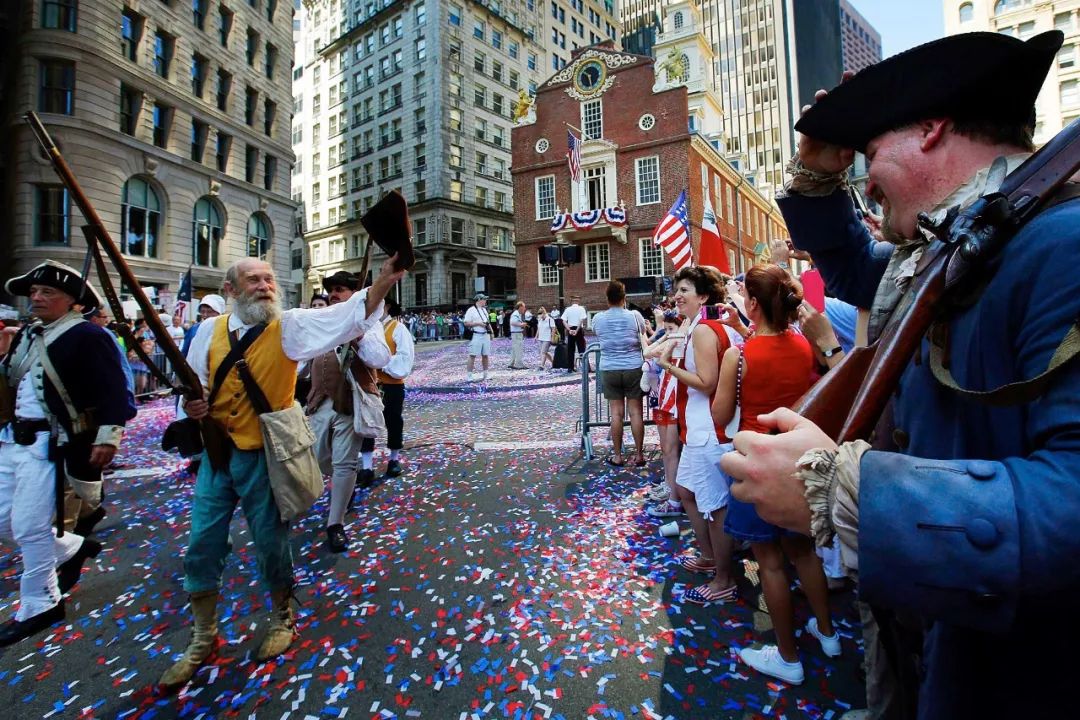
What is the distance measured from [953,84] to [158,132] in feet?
107

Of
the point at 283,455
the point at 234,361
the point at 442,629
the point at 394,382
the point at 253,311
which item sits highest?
the point at 253,311

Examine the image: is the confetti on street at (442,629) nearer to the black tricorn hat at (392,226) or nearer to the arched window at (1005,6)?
the black tricorn hat at (392,226)

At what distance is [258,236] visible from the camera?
99.7 ft

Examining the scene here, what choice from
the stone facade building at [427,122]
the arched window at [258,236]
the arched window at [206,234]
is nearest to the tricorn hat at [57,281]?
the arched window at [206,234]

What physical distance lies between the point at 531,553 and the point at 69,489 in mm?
4314

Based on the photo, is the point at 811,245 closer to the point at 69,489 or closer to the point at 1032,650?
the point at 1032,650

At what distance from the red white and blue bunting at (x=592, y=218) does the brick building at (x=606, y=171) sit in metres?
0.06

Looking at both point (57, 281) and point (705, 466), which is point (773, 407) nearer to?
point (705, 466)

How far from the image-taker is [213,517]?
3.02m

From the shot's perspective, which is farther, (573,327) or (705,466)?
(573,327)

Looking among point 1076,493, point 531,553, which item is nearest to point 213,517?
point 531,553

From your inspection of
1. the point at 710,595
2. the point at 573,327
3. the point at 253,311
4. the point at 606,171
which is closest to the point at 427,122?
the point at 606,171

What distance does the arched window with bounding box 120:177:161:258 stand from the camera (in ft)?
74.2

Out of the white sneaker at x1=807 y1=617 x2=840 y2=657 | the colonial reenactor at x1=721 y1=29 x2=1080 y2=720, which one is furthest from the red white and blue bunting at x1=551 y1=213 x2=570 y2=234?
the colonial reenactor at x1=721 y1=29 x2=1080 y2=720
